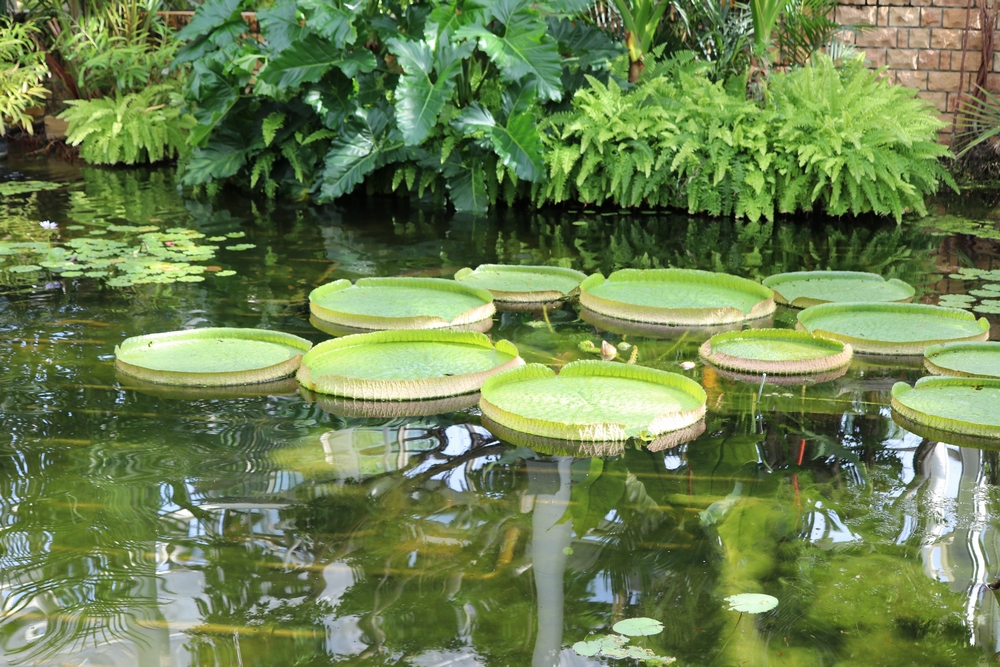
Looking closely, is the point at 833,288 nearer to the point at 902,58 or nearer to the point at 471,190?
the point at 471,190

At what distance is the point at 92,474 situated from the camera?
8.64 feet

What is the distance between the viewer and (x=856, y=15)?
8.07m

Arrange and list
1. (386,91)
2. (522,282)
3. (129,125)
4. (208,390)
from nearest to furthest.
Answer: (208,390) → (522,282) → (386,91) → (129,125)

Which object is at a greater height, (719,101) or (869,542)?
(719,101)

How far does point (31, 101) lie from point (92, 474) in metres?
7.67

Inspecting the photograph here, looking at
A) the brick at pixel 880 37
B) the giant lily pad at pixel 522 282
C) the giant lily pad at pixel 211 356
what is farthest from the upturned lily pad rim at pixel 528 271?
the brick at pixel 880 37

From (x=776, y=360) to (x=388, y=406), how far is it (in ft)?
4.46

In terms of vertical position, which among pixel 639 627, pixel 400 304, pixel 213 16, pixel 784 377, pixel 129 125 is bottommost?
pixel 639 627

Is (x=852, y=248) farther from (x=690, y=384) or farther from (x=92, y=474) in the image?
(x=92, y=474)

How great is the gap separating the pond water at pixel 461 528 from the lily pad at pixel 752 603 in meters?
0.03

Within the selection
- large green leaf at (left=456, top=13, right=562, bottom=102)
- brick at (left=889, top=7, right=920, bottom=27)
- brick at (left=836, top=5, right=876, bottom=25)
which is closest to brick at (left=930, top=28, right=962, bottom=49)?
brick at (left=889, top=7, right=920, bottom=27)

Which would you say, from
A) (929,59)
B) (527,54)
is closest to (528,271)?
(527,54)

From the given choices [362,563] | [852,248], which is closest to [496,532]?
[362,563]

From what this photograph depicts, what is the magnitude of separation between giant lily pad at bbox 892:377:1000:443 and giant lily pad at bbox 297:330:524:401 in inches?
49.5
